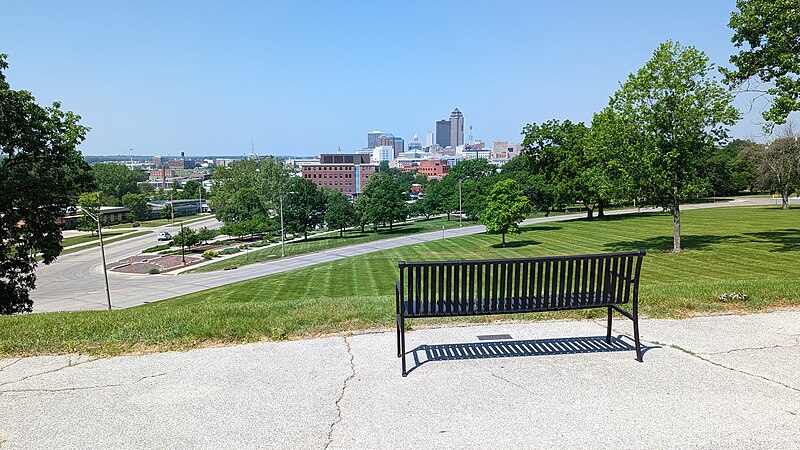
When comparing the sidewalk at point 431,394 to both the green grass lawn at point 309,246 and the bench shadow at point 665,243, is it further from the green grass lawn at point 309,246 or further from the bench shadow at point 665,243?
the green grass lawn at point 309,246

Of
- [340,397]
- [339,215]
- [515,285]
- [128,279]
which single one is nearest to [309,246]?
[339,215]

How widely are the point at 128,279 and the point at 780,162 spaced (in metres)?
58.6

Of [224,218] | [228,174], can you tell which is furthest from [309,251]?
[228,174]

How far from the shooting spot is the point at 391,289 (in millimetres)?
25953

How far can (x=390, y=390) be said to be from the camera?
4.77 meters

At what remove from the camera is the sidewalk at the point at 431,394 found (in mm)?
3906

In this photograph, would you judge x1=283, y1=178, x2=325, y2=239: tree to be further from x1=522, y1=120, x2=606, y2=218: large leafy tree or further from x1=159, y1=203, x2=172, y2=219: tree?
x1=159, y1=203, x2=172, y2=219: tree

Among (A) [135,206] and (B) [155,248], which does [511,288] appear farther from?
(A) [135,206]

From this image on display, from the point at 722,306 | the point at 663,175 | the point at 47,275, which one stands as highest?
the point at 663,175

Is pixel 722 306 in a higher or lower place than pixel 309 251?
higher

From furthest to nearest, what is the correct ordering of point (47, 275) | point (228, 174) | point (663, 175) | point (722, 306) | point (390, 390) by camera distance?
point (228, 174) < point (47, 275) < point (663, 175) < point (722, 306) < point (390, 390)

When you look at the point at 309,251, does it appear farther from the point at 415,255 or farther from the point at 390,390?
the point at 390,390

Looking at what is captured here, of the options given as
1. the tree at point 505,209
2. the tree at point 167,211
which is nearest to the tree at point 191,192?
the tree at point 167,211

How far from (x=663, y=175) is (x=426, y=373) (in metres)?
20.1
